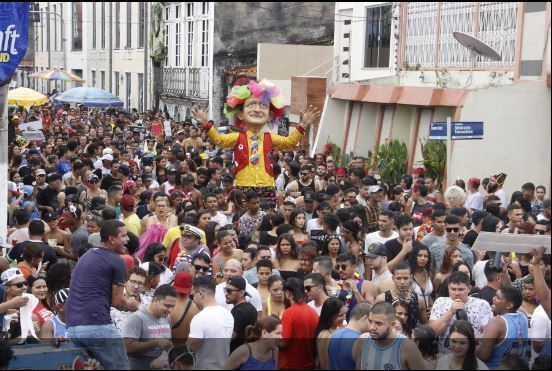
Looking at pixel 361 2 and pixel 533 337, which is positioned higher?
pixel 361 2

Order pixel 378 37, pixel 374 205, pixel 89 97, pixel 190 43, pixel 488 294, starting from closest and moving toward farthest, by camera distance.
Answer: pixel 488 294 → pixel 374 205 → pixel 378 37 → pixel 89 97 → pixel 190 43

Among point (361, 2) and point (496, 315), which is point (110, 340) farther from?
point (361, 2)

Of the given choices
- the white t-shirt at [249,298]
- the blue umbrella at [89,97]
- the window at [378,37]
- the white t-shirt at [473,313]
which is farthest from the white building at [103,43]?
the white t-shirt at [473,313]

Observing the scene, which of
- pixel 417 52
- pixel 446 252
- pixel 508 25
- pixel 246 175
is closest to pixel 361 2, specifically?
pixel 417 52

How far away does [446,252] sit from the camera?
866 cm

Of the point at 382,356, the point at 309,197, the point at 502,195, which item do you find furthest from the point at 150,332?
the point at 502,195

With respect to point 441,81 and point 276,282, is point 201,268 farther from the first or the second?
point 441,81

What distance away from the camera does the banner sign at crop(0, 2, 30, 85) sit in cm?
929

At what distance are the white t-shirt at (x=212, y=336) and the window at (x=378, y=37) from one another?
16585 mm

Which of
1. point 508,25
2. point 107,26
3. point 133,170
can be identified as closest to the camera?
point 133,170

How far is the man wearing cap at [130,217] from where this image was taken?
33.1ft

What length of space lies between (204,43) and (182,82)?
2.67m

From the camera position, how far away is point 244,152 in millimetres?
12320

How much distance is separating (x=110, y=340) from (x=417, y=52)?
15.6 metres
